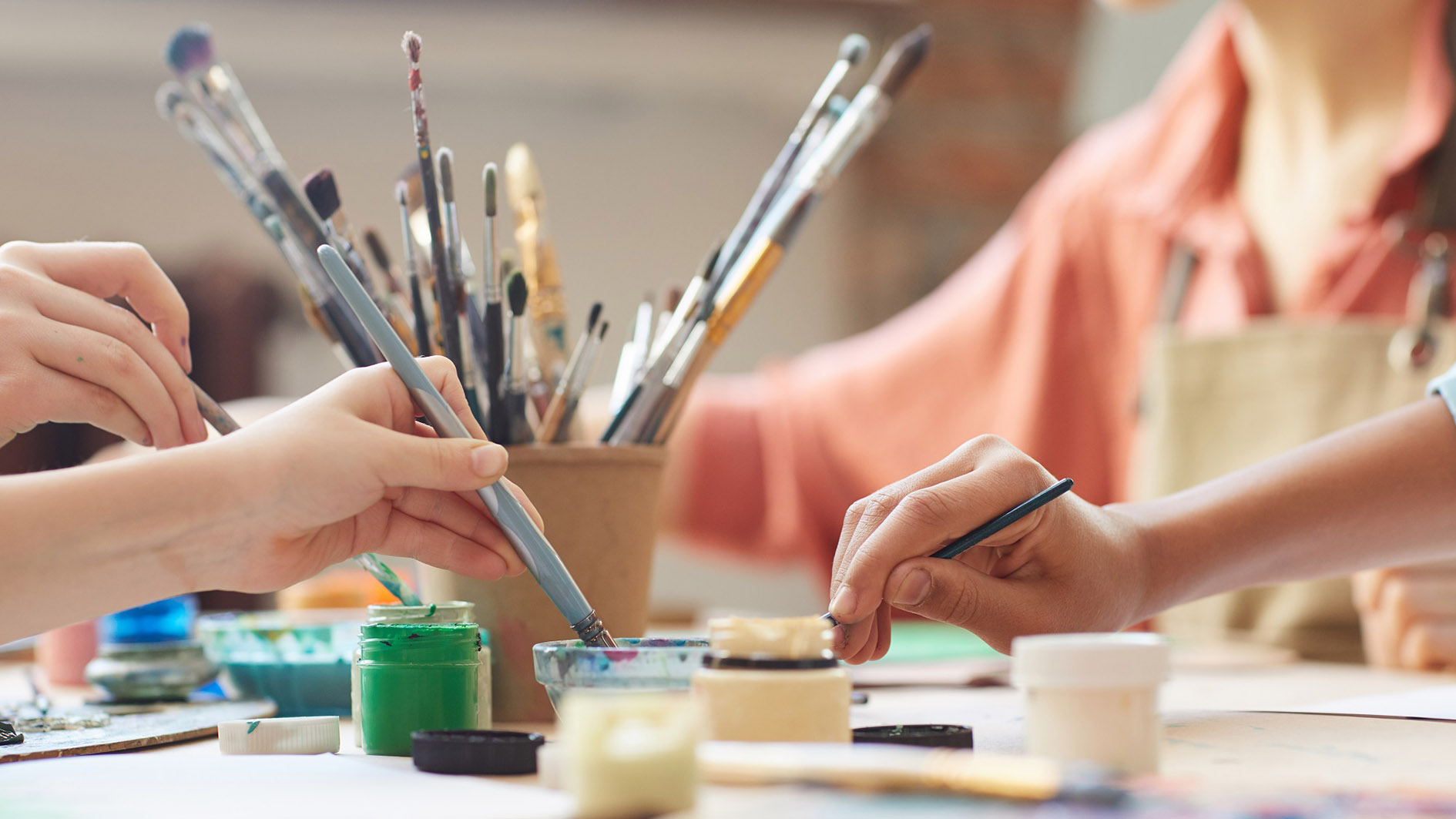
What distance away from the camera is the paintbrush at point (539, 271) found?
2.07ft

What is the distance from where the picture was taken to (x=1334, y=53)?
3.79 ft

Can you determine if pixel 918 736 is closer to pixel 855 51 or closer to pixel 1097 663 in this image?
pixel 1097 663

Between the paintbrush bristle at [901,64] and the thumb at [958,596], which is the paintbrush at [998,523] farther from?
the paintbrush bristle at [901,64]

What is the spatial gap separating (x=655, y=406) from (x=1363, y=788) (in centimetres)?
35

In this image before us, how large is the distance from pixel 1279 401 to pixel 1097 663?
0.82m

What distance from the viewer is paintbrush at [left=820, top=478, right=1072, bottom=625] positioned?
0.50 metres

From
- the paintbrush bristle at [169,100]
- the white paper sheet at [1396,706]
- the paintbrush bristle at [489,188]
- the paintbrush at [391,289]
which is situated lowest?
the white paper sheet at [1396,706]

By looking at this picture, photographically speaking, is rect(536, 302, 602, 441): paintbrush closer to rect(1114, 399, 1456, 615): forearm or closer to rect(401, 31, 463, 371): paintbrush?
rect(401, 31, 463, 371): paintbrush

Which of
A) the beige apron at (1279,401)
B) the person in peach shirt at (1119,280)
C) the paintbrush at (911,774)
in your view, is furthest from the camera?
the person in peach shirt at (1119,280)

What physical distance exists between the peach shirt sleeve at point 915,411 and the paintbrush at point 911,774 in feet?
3.46

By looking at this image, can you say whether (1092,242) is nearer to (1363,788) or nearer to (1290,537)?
(1290,537)

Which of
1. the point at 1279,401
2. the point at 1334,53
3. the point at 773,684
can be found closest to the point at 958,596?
the point at 773,684

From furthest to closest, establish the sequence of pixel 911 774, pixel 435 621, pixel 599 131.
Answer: pixel 599 131 → pixel 435 621 → pixel 911 774

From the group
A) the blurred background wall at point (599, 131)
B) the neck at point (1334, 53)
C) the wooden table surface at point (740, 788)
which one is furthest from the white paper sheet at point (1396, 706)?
the blurred background wall at point (599, 131)
